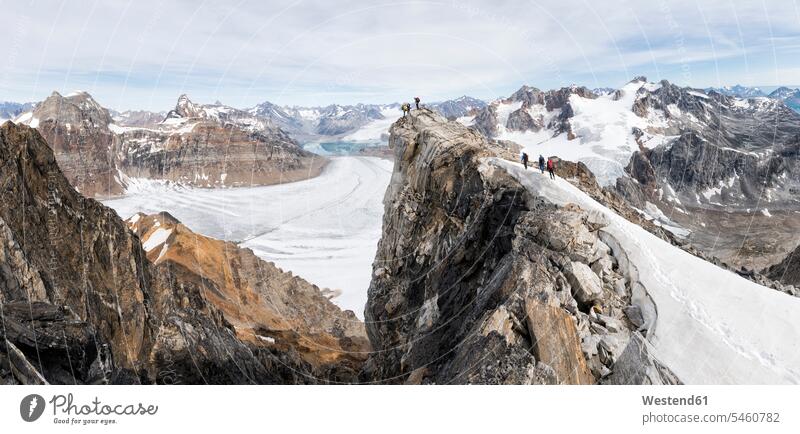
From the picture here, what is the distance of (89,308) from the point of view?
1875 cm

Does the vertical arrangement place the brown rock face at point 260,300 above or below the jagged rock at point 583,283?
below

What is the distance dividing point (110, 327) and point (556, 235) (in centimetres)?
1816

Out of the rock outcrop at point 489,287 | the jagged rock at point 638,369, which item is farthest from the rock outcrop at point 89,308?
the jagged rock at point 638,369

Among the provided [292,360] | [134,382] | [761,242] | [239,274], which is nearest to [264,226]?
[239,274]

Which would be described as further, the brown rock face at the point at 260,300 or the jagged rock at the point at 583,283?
the brown rock face at the point at 260,300

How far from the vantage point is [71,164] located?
198 m

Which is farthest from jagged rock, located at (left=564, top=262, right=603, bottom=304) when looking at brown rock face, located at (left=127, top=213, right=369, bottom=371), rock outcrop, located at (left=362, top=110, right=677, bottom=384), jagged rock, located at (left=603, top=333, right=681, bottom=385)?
brown rock face, located at (left=127, top=213, right=369, bottom=371)

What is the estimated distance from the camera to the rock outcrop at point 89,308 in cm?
1145

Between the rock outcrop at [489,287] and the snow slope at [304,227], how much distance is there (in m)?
40.3

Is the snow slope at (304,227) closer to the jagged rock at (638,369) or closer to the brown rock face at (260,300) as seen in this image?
the brown rock face at (260,300)

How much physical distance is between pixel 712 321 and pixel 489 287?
6.37 metres

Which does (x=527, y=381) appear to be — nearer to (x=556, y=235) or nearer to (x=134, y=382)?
(x=556, y=235)
